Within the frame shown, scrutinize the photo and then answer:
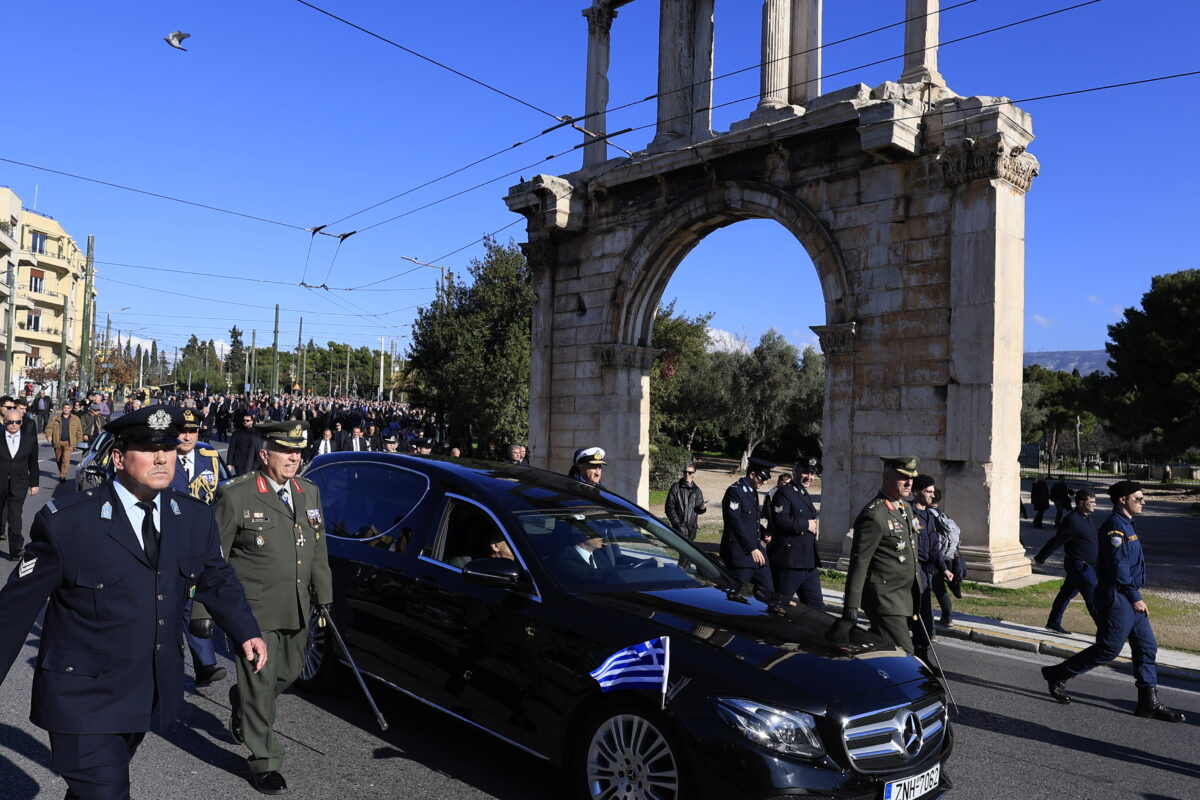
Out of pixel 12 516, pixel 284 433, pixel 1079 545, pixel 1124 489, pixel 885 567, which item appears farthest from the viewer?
pixel 12 516

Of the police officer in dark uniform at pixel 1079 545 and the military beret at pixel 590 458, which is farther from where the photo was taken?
the police officer in dark uniform at pixel 1079 545

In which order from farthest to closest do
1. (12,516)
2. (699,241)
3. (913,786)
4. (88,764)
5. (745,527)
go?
(699,241), (12,516), (745,527), (913,786), (88,764)

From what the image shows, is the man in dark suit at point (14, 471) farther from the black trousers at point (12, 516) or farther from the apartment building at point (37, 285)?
the apartment building at point (37, 285)

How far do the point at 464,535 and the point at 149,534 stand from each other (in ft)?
6.72

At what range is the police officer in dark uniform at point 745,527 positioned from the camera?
802cm

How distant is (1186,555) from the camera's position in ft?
59.2

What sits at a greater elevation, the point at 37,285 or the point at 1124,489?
the point at 37,285

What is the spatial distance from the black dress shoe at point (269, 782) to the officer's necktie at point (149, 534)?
167cm

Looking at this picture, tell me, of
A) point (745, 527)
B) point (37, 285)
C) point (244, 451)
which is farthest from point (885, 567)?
point (37, 285)

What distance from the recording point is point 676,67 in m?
17.0

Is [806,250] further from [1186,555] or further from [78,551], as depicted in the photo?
[78,551]

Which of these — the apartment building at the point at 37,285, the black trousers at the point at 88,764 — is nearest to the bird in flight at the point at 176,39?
the black trousers at the point at 88,764

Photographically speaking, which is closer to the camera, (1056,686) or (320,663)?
(320,663)

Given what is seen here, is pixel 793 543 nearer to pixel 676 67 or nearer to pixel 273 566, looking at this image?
pixel 273 566
